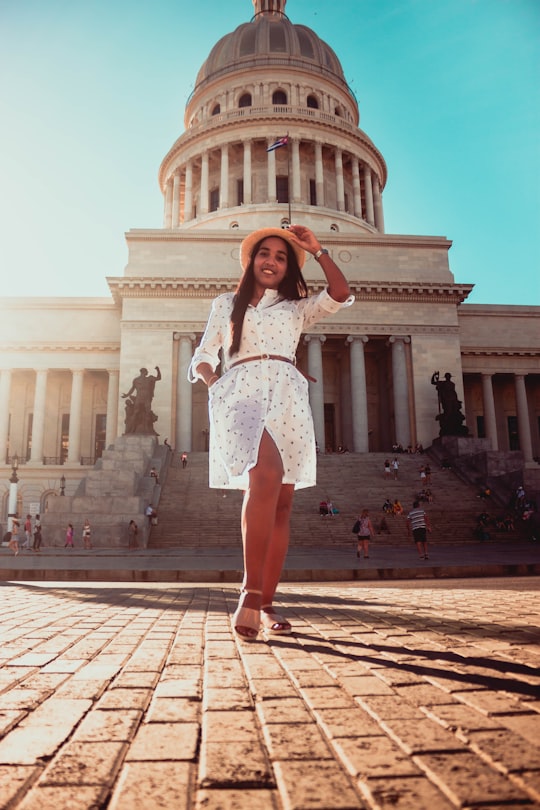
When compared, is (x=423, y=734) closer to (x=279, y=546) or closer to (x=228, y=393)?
(x=279, y=546)

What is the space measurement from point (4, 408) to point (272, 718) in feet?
136

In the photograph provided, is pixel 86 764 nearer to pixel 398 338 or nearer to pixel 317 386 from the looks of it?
pixel 317 386

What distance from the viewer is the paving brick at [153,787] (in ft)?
4.50

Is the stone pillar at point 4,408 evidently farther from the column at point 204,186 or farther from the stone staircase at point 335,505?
the column at point 204,186

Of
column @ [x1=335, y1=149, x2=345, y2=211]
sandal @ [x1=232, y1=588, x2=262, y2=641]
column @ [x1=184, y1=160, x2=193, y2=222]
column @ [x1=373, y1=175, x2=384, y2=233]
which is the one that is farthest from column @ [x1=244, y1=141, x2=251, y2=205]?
sandal @ [x1=232, y1=588, x2=262, y2=641]

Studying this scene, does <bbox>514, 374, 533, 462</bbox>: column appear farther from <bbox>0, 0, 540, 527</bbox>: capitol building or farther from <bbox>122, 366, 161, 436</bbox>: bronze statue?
<bbox>122, 366, 161, 436</bbox>: bronze statue

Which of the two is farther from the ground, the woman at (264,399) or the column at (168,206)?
the column at (168,206)

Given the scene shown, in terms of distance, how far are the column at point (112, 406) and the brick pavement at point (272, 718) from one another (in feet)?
118

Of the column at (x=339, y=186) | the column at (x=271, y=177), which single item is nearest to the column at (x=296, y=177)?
the column at (x=271, y=177)

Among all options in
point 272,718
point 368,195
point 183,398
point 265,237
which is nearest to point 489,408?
point 183,398

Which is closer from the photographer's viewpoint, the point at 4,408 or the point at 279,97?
the point at 4,408

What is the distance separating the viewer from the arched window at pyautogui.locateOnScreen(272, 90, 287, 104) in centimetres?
5369

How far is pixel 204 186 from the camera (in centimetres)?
5091

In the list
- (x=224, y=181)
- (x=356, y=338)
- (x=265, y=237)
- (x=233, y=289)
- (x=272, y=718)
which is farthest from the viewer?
(x=224, y=181)
